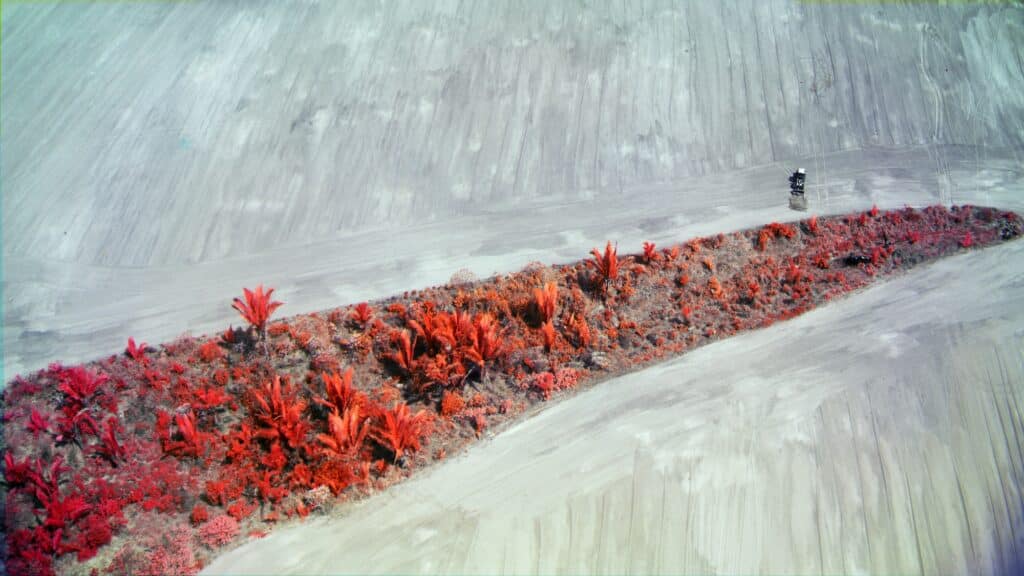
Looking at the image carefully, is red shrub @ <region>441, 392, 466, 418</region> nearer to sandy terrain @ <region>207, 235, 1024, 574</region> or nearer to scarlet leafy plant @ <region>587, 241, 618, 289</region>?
sandy terrain @ <region>207, 235, 1024, 574</region>

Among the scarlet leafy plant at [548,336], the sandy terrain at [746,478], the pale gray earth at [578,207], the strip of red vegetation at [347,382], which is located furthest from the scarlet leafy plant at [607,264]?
the sandy terrain at [746,478]

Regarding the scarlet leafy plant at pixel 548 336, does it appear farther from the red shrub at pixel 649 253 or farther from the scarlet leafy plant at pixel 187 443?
the scarlet leafy plant at pixel 187 443

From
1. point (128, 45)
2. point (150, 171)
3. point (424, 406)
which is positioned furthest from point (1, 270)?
point (424, 406)

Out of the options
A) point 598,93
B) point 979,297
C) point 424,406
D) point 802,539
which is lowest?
point 802,539

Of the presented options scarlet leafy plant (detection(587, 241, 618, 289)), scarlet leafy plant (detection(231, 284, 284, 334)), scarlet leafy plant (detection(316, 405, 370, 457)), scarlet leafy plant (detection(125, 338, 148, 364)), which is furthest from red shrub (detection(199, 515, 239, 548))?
scarlet leafy plant (detection(587, 241, 618, 289))

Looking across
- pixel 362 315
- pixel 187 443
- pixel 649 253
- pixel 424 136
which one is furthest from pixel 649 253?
pixel 187 443

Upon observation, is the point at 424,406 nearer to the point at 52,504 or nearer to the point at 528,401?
the point at 528,401
